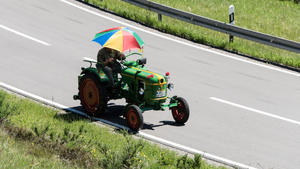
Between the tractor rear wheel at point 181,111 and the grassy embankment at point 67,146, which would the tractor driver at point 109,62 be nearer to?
the grassy embankment at point 67,146

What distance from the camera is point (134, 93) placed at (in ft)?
37.7

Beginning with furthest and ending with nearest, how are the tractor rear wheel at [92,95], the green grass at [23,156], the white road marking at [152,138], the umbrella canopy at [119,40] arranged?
1. the tractor rear wheel at [92,95]
2. the umbrella canopy at [119,40]
3. the white road marking at [152,138]
4. the green grass at [23,156]

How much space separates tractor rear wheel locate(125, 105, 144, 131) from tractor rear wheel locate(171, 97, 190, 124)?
1.06 m

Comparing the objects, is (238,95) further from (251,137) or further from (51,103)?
(51,103)

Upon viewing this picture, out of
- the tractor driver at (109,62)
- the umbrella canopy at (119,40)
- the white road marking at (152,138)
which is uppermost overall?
the umbrella canopy at (119,40)

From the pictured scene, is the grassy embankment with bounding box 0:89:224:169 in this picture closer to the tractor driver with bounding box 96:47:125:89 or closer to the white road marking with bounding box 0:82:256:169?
the white road marking with bounding box 0:82:256:169

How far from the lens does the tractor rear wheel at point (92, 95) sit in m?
11.6

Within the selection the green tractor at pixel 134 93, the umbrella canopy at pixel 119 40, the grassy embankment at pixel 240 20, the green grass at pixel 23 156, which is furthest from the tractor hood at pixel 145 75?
the grassy embankment at pixel 240 20

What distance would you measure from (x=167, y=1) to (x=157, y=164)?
14.7 metres

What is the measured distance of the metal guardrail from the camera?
1672 cm

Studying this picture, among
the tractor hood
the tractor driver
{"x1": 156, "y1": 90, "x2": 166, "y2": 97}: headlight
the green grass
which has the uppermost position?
the tractor driver

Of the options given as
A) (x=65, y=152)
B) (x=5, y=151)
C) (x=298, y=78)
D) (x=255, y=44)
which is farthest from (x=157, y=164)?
(x=255, y=44)

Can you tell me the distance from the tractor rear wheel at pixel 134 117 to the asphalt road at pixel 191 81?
44 cm

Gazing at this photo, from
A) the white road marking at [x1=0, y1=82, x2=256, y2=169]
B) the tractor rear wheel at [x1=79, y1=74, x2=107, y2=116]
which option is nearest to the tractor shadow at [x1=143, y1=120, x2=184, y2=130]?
the white road marking at [x1=0, y1=82, x2=256, y2=169]
